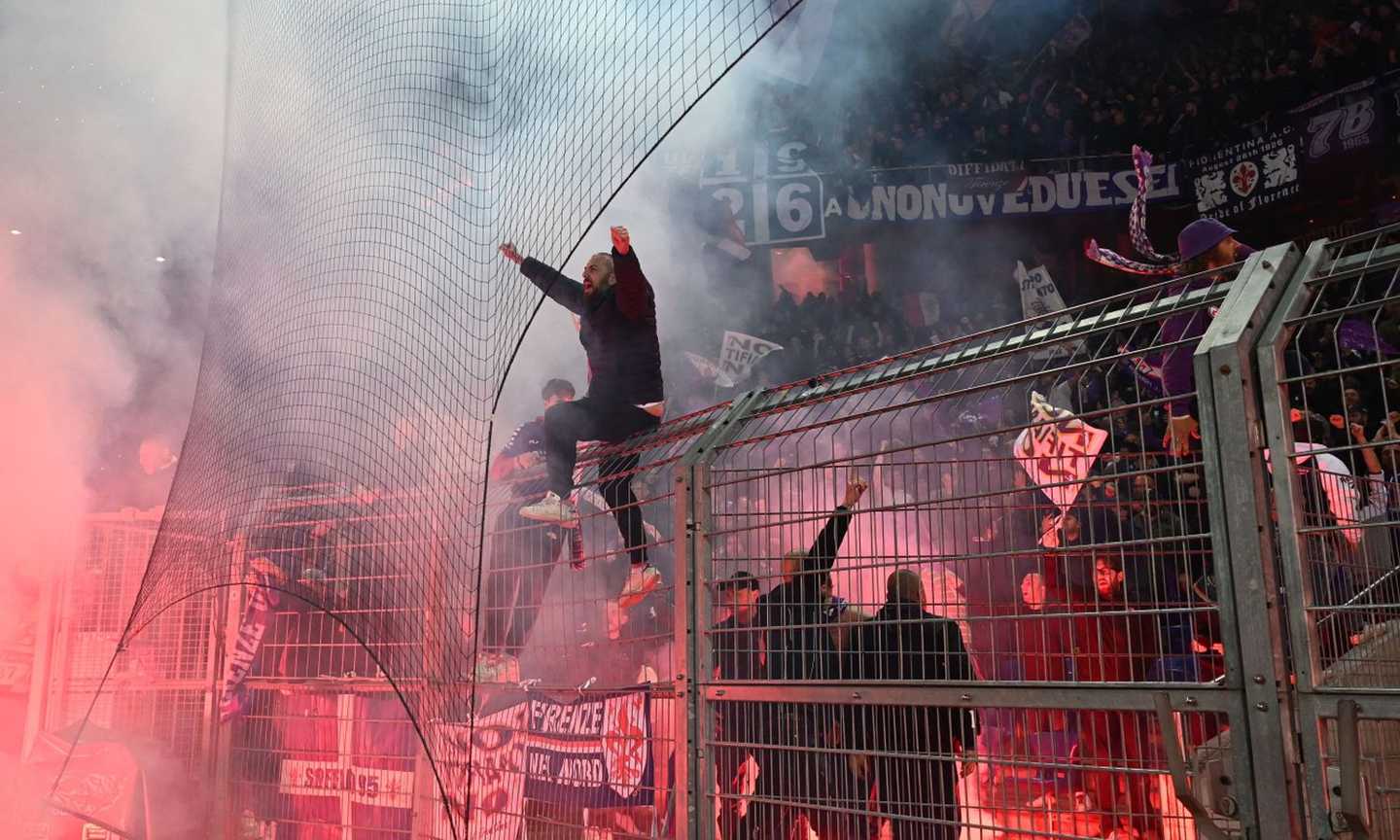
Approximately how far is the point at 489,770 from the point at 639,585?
34.2 inches

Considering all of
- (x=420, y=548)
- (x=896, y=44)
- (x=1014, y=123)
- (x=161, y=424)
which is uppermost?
(x=896, y=44)

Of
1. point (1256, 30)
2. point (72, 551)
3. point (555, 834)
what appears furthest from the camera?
point (1256, 30)

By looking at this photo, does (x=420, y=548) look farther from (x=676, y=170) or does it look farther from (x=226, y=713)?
(x=676, y=170)

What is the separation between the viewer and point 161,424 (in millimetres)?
8898

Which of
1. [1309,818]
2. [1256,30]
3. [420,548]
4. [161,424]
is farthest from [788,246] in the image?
[1309,818]

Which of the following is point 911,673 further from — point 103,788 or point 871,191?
point 871,191

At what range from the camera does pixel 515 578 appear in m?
3.83

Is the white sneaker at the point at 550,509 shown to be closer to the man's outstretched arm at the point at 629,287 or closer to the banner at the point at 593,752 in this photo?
the banner at the point at 593,752

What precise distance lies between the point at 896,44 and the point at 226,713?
9.30 metres

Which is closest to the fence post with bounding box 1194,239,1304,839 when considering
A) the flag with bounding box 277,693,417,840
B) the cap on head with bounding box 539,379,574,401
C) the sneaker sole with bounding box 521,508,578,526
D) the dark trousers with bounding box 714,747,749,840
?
the dark trousers with bounding box 714,747,749,840

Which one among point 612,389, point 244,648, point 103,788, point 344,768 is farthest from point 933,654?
point 103,788

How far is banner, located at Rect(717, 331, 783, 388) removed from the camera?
10.6 meters

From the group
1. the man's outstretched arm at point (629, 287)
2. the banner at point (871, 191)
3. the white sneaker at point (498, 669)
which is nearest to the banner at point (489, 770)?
the white sneaker at point (498, 669)

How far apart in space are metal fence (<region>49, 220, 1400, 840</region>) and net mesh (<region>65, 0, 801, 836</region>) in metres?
0.13
